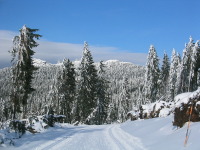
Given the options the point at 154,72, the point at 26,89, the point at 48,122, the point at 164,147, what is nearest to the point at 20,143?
the point at 164,147

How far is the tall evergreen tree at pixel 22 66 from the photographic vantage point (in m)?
29.4

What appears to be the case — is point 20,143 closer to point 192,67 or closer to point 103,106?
point 103,106

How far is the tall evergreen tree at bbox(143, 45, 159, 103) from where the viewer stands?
57094 millimetres

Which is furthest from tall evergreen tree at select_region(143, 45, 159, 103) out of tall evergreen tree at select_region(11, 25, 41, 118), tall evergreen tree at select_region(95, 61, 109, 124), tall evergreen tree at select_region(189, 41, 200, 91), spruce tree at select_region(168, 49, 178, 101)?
tall evergreen tree at select_region(11, 25, 41, 118)

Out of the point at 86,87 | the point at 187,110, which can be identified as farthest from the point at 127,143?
the point at 86,87

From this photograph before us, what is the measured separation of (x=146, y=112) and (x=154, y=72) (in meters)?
28.8

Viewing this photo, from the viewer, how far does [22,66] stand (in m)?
29.6

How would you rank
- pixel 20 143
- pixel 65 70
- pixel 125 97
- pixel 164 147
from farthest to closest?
pixel 125 97, pixel 65 70, pixel 20 143, pixel 164 147

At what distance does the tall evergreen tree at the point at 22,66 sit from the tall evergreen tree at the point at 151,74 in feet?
107

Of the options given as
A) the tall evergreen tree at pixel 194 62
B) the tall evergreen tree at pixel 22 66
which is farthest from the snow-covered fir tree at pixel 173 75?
the tall evergreen tree at pixel 22 66

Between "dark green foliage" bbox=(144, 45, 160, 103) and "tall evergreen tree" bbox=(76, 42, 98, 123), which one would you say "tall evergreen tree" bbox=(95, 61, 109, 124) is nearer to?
"tall evergreen tree" bbox=(76, 42, 98, 123)

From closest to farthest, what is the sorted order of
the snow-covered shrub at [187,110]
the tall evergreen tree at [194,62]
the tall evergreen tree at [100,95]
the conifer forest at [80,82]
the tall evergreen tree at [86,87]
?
the snow-covered shrub at [187,110] < the conifer forest at [80,82] < the tall evergreen tree at [86,87] < the tall evergreen tree at [100,95] < the tall evergreen tree at [194,62]

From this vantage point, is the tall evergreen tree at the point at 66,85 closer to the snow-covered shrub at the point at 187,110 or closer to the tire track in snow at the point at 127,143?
the tire track in snow at the point at 127,143

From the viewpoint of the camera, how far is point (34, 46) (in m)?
30.4
